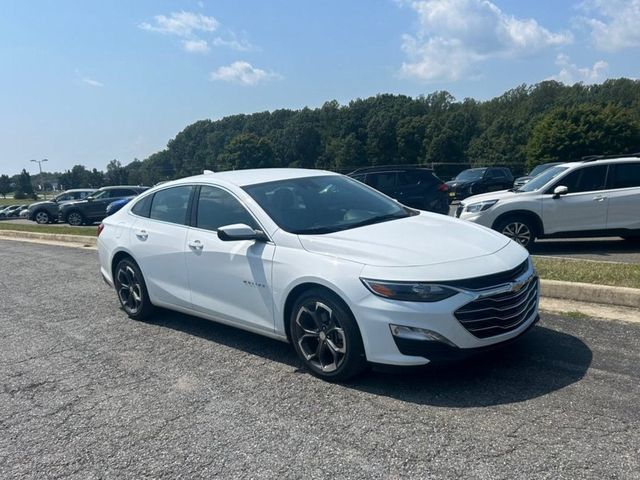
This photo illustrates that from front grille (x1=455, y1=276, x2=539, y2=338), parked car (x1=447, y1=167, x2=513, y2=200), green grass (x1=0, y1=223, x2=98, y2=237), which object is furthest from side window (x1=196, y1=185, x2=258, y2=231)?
parked car (x1=447, y1=167, x2=513, y2=200)

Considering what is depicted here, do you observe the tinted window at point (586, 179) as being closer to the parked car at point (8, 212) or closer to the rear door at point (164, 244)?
the rear door at point (164, 244)

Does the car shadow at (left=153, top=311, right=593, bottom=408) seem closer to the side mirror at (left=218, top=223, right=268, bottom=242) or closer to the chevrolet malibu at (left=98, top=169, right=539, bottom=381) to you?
the chevrolet malibu at (left=98, top=169, right=539, bottom=381)

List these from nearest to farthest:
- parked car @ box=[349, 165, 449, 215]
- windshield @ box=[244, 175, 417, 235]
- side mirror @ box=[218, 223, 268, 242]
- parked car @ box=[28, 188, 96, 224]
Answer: side mirror @ box=[218, 223, 268, 242] < windshield @ box=[244, 175, 417, 235] < parked car @ box=[349, 165, 449, 215] < parked car @ box=[28, 188, 96, 224]

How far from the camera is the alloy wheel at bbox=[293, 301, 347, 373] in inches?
160

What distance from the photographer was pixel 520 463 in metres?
2.92

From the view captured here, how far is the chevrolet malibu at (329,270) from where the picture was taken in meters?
3.74

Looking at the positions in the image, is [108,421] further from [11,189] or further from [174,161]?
[11,189]

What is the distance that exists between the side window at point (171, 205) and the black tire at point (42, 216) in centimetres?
2480

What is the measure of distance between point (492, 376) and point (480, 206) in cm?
625

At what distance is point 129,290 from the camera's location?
20.5 ft

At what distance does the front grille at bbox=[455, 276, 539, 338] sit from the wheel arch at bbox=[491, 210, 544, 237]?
5897 mm

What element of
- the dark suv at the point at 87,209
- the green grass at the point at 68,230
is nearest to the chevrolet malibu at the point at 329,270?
the green grass at the point at 68,230

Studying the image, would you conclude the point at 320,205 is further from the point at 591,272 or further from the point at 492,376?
the point at 591,272

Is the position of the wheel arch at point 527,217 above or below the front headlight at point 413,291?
below
